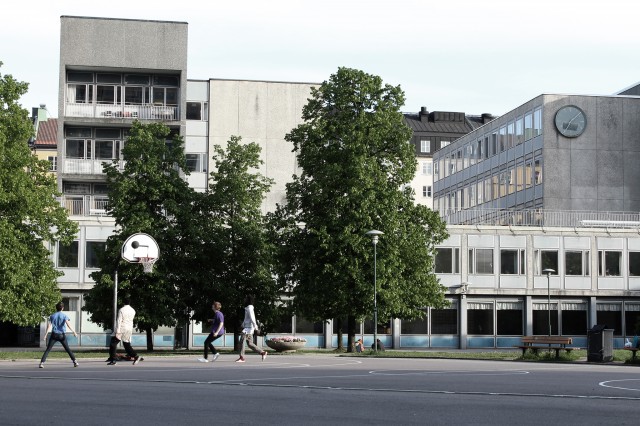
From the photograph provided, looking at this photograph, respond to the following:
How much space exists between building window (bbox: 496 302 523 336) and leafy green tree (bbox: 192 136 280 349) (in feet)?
64.6

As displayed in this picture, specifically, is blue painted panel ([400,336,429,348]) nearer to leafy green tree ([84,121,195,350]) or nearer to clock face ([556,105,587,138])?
clock face ([556,105,587,138])

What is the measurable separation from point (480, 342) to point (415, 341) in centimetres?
366

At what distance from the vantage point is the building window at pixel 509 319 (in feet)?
208

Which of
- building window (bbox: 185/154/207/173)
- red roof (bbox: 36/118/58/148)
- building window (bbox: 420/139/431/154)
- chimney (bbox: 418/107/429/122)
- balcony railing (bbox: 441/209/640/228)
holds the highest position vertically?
chimney (bbox: 418/107/429/122)

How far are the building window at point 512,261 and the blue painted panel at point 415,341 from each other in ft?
19.2

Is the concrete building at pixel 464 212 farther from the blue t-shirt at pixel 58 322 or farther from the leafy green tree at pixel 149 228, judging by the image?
the blue t-shirt at pixel 58 322

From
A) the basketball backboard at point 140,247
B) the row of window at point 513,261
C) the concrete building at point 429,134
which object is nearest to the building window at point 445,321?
the row of window at point 513,261

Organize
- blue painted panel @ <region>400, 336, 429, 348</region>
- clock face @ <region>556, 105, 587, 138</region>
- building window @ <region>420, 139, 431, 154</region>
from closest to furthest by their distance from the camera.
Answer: blue painted panel @ <region>400, 336, 429, 348</region> < clock face @ <region>556, 105, 587, 138</region> < building window @ <region>420, 139, 431, 154</region>

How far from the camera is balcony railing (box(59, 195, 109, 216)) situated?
64.4 m

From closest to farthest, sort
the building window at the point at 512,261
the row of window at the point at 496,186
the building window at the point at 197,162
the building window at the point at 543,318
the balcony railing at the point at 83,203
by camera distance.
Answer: the building window at the point at 512,261
the building window at the point at 543,318
the balcony railing at the point at 83,203
the building window at the point at 197,162
the row of window at the point at 496,186

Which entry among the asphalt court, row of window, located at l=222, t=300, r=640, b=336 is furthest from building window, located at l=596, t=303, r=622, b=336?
the asphalt court

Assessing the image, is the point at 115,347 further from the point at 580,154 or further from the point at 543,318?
the point at 580,154

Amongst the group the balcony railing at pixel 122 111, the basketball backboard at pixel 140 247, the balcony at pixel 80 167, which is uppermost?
the balcony railing at pixel 122 111

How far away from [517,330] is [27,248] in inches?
1278
